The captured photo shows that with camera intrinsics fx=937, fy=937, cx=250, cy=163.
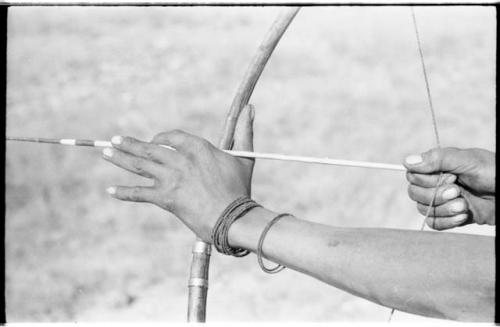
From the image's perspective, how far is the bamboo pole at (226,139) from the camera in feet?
4.83

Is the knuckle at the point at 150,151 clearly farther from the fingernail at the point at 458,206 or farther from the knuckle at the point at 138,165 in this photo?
the fingernail at the point at 458,206

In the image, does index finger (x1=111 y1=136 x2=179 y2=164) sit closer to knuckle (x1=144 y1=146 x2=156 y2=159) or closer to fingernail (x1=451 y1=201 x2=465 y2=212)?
knuckle (x1=144 y1=146 x2=156 y2=159)

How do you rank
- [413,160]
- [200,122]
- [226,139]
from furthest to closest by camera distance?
1. [200,122]
2. [226,139]
3. [413,160]

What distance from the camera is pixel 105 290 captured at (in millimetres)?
3459

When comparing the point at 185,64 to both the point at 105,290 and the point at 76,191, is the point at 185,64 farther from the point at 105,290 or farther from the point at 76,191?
the point at 105,290

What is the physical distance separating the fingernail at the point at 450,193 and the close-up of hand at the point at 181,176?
31cm

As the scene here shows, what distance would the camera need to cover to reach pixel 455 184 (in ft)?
4.42

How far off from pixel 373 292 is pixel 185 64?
335 cm

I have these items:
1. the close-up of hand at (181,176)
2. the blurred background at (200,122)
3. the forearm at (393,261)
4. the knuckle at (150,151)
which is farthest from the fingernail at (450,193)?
the blurred background at (200,122)

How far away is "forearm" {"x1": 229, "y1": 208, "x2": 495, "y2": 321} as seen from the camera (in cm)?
110

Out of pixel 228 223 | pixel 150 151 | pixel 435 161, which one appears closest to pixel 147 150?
pixel 150 151

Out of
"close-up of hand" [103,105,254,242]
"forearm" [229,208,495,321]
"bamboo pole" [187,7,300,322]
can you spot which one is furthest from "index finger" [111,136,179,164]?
"bamboo pole" [187,7,300,322]

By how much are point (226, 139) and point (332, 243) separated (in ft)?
1.22

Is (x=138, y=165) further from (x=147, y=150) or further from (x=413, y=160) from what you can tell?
(x=413, y=160)
